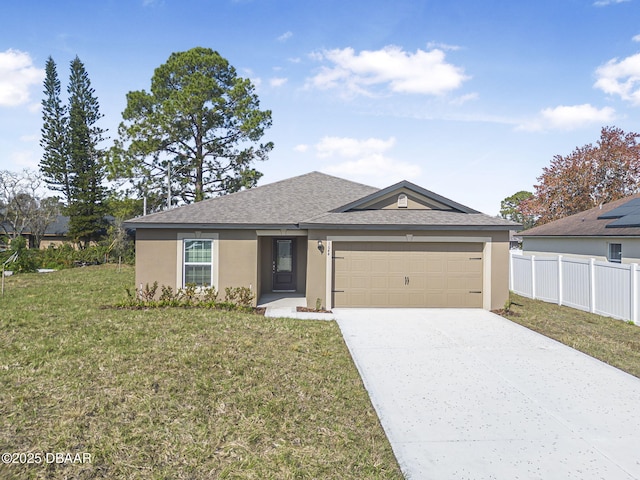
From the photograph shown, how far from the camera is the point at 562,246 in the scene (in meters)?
16.8

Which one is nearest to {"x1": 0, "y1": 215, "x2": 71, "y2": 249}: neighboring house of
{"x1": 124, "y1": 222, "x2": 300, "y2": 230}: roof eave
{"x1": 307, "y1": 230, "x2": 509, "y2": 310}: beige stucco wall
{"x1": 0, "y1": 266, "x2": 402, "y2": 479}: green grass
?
{"x1": 124, "y1": 222, "x2": 300, "y2": 230}: roof eave

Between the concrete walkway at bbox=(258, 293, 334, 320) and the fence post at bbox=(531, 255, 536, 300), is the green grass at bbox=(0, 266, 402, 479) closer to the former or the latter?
the concrete walkway at bbox=(258, 293, 334, 320)

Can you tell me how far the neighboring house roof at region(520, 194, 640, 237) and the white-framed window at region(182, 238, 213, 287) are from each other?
13266 millimetres

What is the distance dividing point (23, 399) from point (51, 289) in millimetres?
11537

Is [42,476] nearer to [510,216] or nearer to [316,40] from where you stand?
[316,40]

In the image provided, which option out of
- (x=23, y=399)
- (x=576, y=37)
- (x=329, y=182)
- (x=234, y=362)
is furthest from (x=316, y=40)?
(x=23, y=399)

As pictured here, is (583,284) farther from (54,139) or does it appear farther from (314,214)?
(54,139)

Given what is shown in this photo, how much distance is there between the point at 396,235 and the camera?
11.1 meters

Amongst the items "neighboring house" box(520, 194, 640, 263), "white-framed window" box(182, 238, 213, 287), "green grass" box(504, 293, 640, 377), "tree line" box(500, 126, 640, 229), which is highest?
"tree line" box(500, 126, 640, 229)

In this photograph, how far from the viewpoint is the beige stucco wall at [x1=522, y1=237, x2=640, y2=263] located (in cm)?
1284

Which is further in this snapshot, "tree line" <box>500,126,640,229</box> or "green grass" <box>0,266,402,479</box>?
"tree line" <box>500,126,640,229</box>

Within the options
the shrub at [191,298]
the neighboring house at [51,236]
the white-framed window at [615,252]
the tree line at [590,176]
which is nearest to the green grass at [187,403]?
the shrub at [191,298]

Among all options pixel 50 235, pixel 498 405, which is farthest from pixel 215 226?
pixel 50 235

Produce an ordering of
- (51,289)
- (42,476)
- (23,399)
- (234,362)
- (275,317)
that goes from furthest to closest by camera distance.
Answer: (51,289)
(275,317)
(234,362)
(23,399)
(42,476)
